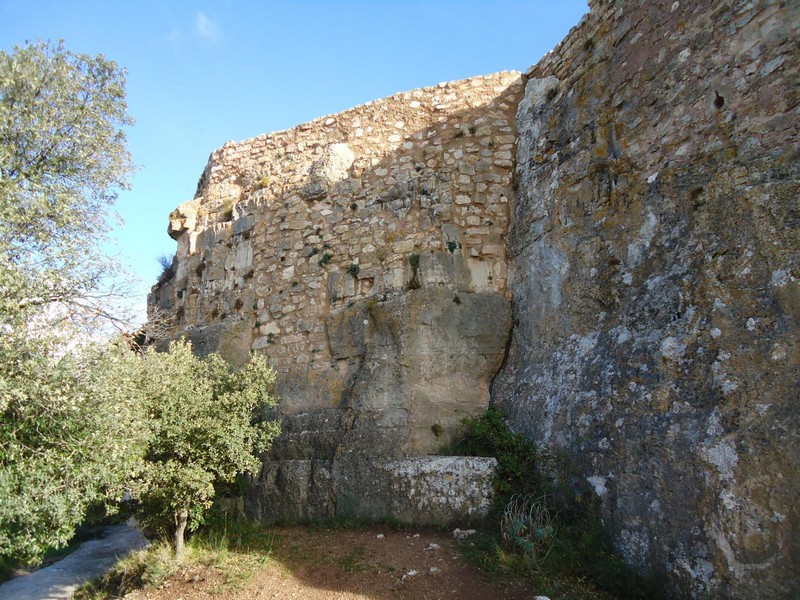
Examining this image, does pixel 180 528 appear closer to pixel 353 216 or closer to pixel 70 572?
pixel 70 572

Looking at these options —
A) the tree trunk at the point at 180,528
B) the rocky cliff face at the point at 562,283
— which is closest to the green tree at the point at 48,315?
the tree trunk at the point at 180,528

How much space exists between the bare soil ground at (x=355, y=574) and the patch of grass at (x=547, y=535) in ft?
0.88

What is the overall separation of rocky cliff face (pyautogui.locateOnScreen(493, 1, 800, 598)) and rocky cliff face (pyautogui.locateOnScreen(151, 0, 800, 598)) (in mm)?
22

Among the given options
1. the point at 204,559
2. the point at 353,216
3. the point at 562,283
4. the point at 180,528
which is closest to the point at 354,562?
the point at 204,559

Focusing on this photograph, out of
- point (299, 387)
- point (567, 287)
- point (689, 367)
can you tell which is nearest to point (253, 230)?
point (299, 387)

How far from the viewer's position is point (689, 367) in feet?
16.7

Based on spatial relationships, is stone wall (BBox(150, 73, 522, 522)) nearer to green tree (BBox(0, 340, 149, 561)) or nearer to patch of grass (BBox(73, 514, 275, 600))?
patch of grass (BBox(73, 514, 275, 600))

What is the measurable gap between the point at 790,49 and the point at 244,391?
6900 millimetres

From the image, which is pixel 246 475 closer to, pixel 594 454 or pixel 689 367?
pixel 594 454

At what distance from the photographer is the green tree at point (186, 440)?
6.38m

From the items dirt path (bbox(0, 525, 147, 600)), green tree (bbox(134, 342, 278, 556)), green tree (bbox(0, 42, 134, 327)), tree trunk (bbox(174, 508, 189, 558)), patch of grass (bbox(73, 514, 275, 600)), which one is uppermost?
green tree (bbox(0, 42, 134, 327))

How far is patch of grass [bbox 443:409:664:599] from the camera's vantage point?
16.1 feet

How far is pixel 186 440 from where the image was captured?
6551 millimetres

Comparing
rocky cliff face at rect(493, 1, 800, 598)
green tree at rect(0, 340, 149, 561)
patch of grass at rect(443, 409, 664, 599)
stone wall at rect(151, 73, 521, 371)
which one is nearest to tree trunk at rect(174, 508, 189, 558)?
green tree at rect(0, 340, 149, 561)
